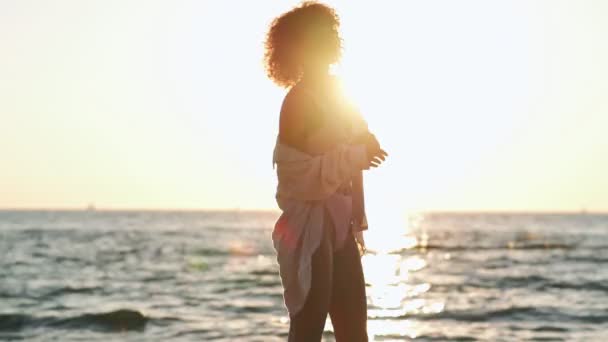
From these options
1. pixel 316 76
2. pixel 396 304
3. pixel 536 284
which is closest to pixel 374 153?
pixel 316 76

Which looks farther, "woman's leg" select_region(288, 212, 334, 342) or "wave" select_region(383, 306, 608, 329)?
"wave" select_region(383, 306, 608, 329)

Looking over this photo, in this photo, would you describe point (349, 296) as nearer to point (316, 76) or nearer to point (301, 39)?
point (316, 76)

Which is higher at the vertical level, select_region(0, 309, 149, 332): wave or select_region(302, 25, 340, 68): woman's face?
select_region(302, 25, 340, 68): woman's face

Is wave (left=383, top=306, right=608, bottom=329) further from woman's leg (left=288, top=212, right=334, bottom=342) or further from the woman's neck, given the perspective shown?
the woman's neck

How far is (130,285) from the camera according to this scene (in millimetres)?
22594

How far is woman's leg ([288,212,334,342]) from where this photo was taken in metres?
4.16

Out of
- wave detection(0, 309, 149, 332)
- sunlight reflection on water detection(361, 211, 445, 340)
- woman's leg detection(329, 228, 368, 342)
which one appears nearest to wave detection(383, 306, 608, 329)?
sunlight reflection on water detection(361, 211, 445, 340)

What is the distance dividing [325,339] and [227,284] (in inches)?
438

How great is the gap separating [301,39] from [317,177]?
678 millimetres

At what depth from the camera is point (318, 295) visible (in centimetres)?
418

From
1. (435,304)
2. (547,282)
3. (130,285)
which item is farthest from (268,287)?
(547,282)

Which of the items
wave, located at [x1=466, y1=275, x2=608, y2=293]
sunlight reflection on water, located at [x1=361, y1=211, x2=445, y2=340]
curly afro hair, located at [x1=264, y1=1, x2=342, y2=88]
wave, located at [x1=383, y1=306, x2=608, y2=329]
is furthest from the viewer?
wave, located at [x1=466, y1=275, x2=608, y2=293]

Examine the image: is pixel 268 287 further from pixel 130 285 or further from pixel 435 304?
pixel 435 304

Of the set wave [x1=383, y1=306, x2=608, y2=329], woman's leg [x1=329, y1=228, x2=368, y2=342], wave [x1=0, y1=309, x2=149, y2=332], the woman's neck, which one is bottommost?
wave [x1=0, y1=309, x2=149, y2=332]
